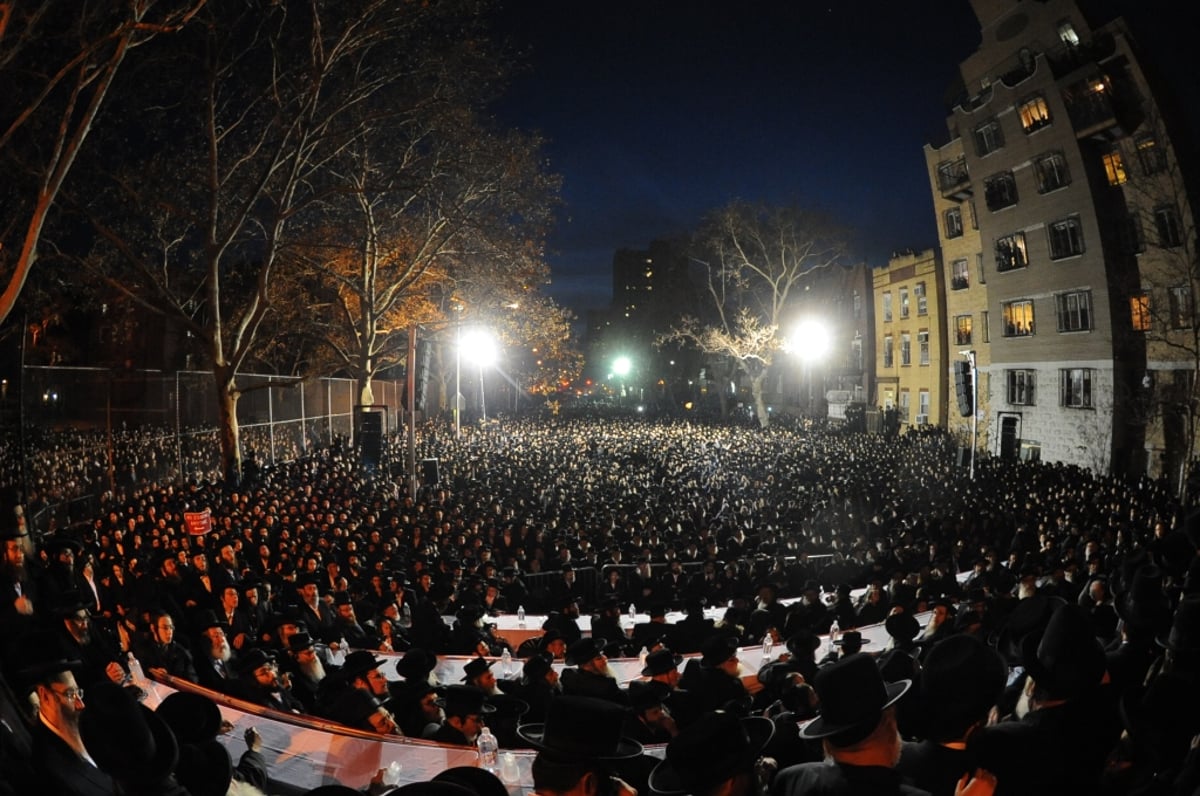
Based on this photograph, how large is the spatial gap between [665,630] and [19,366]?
10.9m

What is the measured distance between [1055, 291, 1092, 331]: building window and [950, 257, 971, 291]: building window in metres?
7.64

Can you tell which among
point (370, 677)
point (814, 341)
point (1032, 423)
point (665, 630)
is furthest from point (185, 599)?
point (814, 341)

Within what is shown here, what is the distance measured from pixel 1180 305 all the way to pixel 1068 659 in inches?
980

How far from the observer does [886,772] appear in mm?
2617

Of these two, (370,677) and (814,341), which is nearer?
(370,677)

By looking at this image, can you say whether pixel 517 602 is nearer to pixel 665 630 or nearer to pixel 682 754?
pixel 665 630

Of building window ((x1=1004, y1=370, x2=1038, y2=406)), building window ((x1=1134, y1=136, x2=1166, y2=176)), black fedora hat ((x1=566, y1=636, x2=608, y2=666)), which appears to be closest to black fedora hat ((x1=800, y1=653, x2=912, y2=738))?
black fedora hat ((x1=566, y1=636, x2=608, y2=666))

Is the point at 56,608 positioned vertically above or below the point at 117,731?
below

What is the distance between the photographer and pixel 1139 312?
78.0 ft

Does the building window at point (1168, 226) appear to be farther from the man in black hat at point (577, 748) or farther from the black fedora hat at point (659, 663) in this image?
the man in black hat at point (577, 748)

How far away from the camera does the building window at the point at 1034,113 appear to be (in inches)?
1026

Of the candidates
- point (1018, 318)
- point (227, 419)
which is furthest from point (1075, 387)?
point (227, 419)

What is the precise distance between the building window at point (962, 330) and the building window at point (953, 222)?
399cm

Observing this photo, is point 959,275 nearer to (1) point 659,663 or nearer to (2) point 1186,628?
(1) point 659,663
